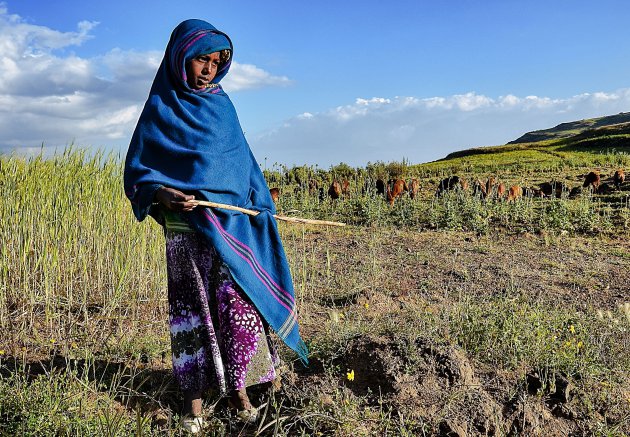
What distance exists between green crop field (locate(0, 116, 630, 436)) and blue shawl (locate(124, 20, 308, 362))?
0.61m

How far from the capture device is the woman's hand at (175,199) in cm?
249

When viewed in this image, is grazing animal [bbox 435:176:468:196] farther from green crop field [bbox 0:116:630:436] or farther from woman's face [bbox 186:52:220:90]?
woman's face [bbox 186:52:220:90]

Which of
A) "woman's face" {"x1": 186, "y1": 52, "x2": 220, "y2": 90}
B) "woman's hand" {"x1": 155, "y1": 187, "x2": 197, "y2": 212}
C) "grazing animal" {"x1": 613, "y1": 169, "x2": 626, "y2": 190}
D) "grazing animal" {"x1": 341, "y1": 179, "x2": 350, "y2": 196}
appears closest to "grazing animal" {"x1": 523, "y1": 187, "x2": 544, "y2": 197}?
A: "grazing animal" {"x1": 613, "y1": 169, "x2": 626, "y2": 190}

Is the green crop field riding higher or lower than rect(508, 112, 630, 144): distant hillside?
lower

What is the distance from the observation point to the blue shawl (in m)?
2.58

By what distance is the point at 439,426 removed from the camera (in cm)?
257

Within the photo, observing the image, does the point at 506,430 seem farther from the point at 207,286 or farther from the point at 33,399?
the point at 33,399

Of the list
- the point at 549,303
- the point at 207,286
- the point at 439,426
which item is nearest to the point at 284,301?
the point at 207,286

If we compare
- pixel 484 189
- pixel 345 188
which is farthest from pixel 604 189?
pixel 345 188

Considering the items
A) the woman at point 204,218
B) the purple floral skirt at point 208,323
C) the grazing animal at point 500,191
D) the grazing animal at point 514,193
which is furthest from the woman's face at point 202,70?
the grazing animal at point 500,191

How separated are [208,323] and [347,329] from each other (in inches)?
37.7

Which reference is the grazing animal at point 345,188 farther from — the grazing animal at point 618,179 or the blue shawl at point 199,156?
the blue shawl at point 199,156

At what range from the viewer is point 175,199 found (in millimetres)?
2502

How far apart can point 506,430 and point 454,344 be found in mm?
619
